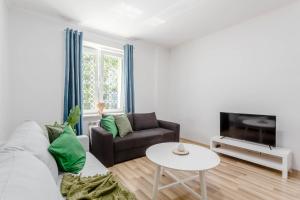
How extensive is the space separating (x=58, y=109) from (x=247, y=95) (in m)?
3.60

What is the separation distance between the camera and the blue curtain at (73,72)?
3135mm

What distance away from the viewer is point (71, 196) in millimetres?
1158

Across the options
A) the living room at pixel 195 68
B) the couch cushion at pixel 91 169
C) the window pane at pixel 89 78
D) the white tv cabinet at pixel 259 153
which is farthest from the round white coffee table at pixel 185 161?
the window pane at pixel 89 78

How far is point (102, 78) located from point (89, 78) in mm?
295

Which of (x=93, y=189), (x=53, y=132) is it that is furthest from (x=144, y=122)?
(x=93, y=189)

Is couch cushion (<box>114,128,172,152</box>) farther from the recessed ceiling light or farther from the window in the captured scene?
the recessed ceiling light

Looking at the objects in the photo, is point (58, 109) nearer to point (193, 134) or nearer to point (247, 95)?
point (193, 134)

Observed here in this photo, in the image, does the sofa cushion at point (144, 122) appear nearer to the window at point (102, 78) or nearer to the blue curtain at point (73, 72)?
the window at point (102, 78)

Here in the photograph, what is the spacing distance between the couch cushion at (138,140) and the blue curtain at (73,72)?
965 mm

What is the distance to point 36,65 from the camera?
9.55 feet

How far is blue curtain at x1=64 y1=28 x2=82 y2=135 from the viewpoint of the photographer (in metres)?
3.13

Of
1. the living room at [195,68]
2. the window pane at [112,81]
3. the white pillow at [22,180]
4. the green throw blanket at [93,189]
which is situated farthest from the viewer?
the window pane at [112,81]

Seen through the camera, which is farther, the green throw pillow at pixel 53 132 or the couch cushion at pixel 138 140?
the couch cushion at pixel 138 140

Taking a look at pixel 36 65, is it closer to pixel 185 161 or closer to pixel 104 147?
pixel 104 147
